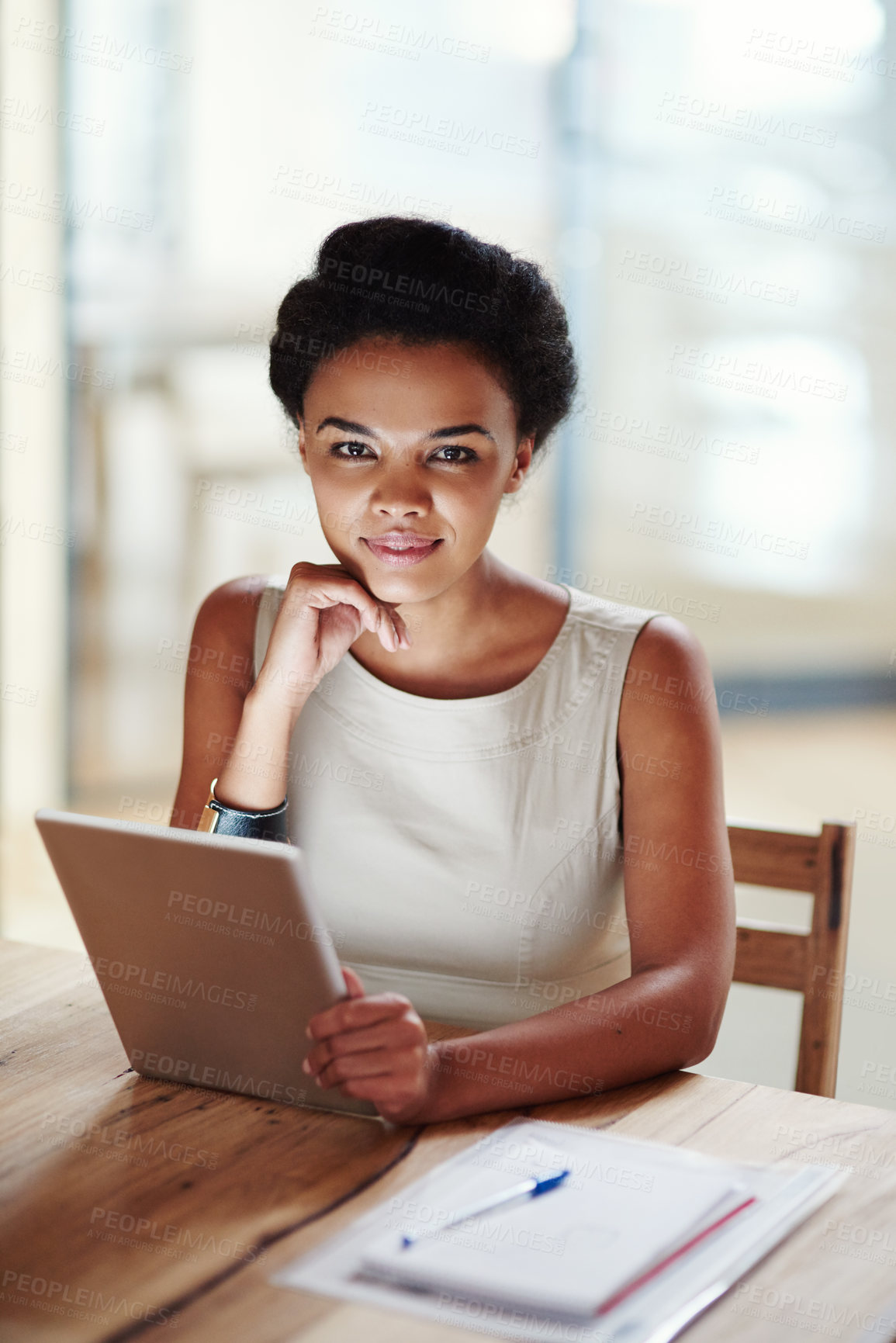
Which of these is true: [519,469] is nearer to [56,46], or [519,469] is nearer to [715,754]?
[715,754]

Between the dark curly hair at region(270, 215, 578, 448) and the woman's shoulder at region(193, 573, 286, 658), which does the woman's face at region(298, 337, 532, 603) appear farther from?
the woman's shoulder at region(193, 573, 286, 658)

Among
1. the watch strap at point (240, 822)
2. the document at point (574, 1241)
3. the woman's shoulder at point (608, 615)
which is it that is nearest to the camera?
the document at point (574, 1241)

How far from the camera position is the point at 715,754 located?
4.27ft

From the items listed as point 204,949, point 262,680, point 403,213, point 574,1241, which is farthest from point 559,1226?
point 403,213

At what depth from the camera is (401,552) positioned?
1366mm

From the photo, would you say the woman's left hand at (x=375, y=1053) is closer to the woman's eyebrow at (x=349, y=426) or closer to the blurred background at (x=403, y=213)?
the woman's eyebrow at (x=349, y=426)

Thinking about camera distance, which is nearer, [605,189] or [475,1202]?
[475,1202]

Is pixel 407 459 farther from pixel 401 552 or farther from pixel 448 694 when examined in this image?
pixel 448 694

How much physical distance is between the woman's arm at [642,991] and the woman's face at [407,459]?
0.24 metres

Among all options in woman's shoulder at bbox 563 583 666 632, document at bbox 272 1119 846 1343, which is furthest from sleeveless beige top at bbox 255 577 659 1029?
document at bbox 272 1119 846 1343

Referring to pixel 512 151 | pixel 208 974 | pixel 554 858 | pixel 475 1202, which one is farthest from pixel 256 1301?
pixel 512 151

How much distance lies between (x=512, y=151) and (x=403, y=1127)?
325 centimetres

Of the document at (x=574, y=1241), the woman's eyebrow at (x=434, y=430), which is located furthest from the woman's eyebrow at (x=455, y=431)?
the document at (x=574, y=1241)

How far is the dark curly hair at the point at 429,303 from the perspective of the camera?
4.38 ft
